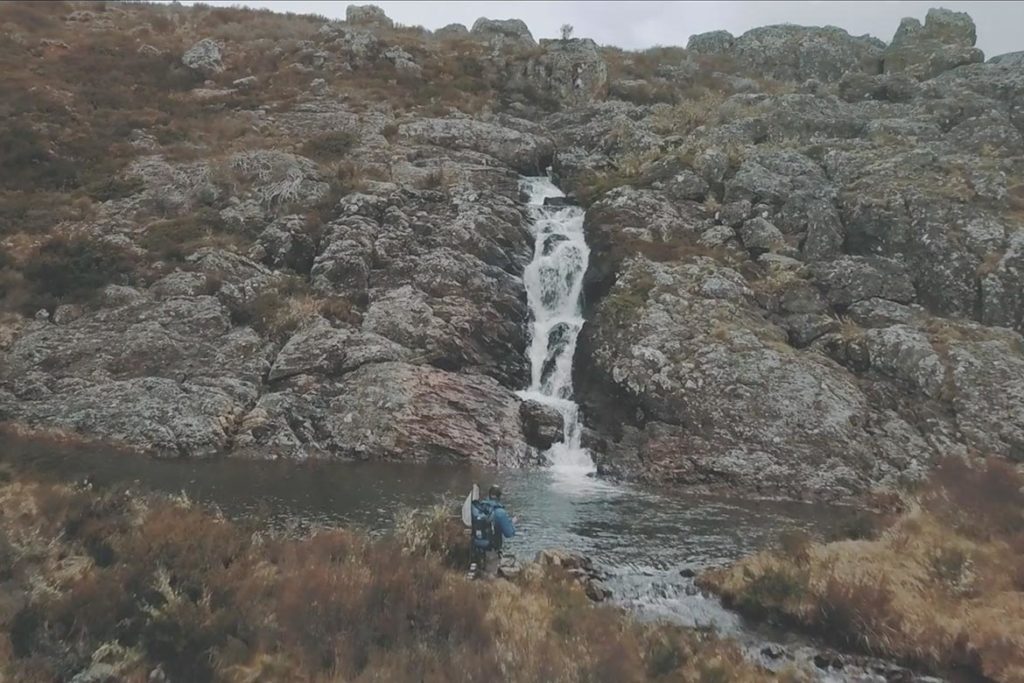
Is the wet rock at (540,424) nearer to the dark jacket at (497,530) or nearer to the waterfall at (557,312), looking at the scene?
the waterfall at (557,312)

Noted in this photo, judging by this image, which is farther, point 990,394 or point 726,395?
point 726,395

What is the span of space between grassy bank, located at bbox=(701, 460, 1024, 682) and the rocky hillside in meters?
8.78

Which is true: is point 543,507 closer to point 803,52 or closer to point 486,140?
point 486,140

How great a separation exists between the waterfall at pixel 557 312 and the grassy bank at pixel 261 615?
15327mm

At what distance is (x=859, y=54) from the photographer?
6125cm

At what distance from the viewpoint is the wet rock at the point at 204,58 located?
47.4 metres

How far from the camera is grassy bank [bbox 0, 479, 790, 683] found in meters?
6.97

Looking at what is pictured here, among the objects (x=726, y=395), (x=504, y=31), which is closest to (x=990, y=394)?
(x=726, y=395)

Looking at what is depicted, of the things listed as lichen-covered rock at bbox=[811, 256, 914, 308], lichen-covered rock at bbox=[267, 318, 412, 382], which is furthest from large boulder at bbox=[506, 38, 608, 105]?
lichen-covered rock at bbox=[267, 318, 412, 382]

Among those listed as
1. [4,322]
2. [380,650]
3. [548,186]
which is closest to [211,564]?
[380,650]

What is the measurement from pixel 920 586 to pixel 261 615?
403 inches

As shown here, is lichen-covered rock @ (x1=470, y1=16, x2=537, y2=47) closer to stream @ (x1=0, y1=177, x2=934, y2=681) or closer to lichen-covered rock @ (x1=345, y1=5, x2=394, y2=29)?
lichen-covered rock @ (x1=345, y1=5, x2=394, y2=29)

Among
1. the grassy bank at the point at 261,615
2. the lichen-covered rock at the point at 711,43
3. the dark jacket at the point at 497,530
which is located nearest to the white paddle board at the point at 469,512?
the dark jacket at the point at 497,530

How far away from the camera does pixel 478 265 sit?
31719 mm
